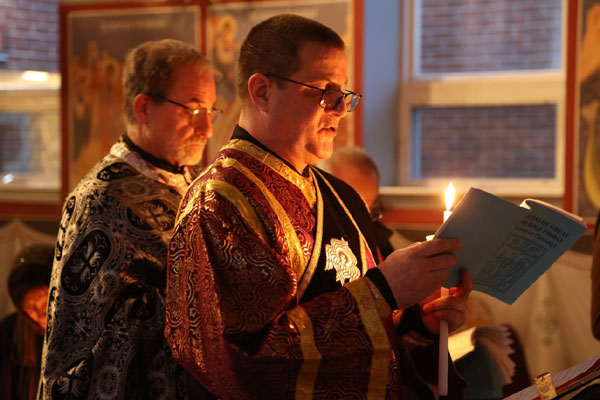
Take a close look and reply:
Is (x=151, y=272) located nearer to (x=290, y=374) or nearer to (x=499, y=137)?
(x=290, y=374)

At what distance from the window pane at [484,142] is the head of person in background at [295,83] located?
9.57 feet

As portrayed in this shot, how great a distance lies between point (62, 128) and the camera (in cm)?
521

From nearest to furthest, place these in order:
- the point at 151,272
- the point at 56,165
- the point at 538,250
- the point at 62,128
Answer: the point at 538,250
the point at 151,272
the point at 62,128
the point at 56,165

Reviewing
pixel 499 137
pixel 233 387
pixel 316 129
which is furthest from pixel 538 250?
pixel 499 137

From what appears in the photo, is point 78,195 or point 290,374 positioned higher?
point 78,195

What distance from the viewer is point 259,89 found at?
73.6 inches

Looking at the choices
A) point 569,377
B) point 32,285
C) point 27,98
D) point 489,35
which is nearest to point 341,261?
point 569,377

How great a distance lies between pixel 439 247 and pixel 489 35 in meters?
3.28

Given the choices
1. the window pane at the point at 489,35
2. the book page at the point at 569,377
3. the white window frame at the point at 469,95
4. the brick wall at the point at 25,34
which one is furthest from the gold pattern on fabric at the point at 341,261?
the brick wall at the point at 25,34

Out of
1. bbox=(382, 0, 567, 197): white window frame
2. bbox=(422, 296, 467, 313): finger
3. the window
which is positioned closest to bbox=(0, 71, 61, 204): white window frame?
the window

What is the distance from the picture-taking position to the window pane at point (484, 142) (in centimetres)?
455

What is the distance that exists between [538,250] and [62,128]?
4.08 meters

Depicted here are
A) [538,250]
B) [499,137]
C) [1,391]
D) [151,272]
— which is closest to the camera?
[538,250]

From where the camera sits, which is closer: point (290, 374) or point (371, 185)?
point (290, 374)
